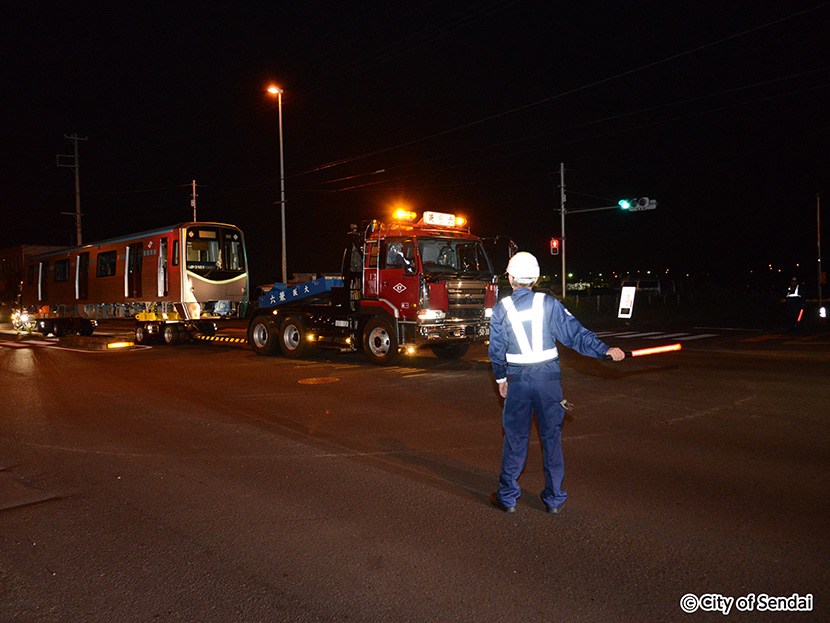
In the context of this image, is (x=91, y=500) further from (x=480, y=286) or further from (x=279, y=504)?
(x=480, y=286)

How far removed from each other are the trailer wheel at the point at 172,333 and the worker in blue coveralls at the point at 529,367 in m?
17.7

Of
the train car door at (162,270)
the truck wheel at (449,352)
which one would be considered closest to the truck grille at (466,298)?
the truck wheel at (449,352)

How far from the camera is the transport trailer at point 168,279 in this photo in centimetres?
1950

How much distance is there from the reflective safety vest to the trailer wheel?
58.4ft

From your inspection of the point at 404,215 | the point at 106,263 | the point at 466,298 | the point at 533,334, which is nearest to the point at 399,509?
the point at 533,334

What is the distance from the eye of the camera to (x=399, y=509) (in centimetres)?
504

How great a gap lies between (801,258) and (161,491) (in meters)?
74.7

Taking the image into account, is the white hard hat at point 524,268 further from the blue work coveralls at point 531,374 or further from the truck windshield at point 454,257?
the truck windshield at point 454,257

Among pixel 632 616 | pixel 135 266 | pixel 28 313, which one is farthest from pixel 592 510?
pixel 28 313

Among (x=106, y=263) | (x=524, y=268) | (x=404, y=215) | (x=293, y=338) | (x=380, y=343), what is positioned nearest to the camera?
(x=524, y=268)

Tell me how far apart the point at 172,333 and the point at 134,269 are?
2743 millimetres

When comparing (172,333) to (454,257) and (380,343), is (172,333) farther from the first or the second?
(454,257)

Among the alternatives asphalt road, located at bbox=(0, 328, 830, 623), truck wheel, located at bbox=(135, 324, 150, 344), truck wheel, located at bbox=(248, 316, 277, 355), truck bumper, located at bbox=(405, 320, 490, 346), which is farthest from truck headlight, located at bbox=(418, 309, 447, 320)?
truck wheel, located at bbox=(135, 324, 150, 344)

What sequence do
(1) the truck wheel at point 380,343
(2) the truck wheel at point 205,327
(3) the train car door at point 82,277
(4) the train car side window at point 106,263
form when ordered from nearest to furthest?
(1) the truck wheel at point 380,343 < (2) the truck wheel at point 205,327 < (4) the train car side window at point 106,263 < (3) the train car door at point 82,277
